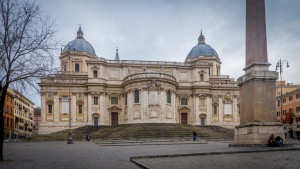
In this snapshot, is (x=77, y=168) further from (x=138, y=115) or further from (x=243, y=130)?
(x=138, y=115)

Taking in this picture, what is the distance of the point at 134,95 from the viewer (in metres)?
54.3

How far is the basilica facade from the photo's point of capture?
174 feet

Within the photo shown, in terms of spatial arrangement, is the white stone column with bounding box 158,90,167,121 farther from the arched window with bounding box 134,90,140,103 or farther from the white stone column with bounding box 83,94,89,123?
the white stone column with bounding box 83,94,89,123

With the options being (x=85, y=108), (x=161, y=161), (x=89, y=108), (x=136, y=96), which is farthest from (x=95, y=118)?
(x=161, y=161)

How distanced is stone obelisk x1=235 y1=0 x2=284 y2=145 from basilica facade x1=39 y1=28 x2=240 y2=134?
3287cm

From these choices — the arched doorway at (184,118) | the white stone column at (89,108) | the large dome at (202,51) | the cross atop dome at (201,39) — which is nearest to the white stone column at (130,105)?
the white stone column at (89,108)

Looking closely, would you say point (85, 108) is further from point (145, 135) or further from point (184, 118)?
point (145, 135)

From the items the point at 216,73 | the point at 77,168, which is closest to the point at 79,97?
the point at 216,73

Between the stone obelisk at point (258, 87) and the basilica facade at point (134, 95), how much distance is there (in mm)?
32875

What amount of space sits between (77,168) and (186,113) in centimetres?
5190

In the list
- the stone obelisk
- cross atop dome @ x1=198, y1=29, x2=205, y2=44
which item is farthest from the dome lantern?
the stone obelisk

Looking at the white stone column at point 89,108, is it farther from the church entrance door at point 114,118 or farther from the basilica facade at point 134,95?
the church entrance door at point 114,118

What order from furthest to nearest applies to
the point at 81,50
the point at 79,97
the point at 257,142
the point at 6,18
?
the point at 81,50 < the point at 79,97 < the point at 257,142 < the point at 6,18

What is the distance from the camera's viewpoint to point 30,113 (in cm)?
9238
